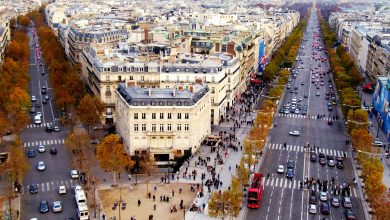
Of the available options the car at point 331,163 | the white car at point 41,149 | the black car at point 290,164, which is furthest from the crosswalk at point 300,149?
the white car at point 41,149

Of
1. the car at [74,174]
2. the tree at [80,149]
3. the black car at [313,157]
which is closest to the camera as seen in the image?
the car at [74,174]

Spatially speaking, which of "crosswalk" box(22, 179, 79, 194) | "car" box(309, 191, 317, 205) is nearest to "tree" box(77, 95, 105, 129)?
"crosswalk" box(22, 179, 79, 194)

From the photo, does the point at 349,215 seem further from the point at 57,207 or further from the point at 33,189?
the point at 33,189

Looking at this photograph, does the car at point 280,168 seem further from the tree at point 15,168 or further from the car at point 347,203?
the tree at point 15,168

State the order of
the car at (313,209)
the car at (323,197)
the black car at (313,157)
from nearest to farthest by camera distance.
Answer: the car at (313,209) → the car at (323,197) → the black car at (313,157)

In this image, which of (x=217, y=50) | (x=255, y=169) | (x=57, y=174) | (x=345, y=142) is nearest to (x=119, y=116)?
(x=57, y=174)

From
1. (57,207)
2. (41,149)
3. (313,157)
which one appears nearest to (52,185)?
(57,207)

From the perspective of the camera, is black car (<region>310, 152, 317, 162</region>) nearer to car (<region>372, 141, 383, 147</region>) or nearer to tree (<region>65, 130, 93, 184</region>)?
car (<region>372, 141, 383, 147</region>)
